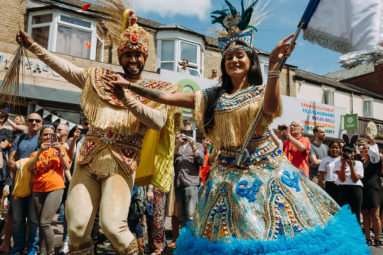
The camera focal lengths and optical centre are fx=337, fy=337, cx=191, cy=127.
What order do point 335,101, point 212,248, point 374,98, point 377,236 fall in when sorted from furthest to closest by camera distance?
1. point 374,98
2. point 335,101
3. point 377,236
4. point 212,248

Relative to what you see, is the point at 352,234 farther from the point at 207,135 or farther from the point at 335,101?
the point at 335,101

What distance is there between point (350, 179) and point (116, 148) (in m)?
5.00

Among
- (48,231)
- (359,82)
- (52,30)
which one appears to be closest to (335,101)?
(359,82)

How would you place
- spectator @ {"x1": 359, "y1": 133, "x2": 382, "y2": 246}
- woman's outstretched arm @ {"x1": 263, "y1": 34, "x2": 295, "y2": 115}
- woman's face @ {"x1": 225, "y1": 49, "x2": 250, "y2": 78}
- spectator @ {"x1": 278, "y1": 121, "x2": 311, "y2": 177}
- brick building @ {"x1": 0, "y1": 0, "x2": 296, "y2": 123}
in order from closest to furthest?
woman's outstretched arm @ {"x1": 263, "y1": 34, "x2": 295, "y2": 115} < woman's face @ {"x1": 225, "y1": 49, "x2": 250, "y2": 78} < spectator @ {"x1": 278, "y1": 121, "x2": 311, "y2": 177} < spectator @ {"x1": 359, "y1": 133, "x2": 382, "y2": 246} < brick building @ {"x1": 0, "y1": 0, "x2": 296, "y2": 123}

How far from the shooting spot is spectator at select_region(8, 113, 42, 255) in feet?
14.9

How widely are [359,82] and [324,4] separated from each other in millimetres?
31776

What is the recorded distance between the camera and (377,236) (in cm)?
657

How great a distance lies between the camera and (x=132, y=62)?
3080 millimetres

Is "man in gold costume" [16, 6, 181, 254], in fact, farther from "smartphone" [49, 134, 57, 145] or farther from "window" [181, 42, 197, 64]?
"window" [181, 42, 197, 64]

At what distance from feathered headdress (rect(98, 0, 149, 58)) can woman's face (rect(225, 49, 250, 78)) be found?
0.89m

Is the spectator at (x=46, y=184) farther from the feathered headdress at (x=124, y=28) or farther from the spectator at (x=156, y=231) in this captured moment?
the feathered headdress at (x=124, y=28)

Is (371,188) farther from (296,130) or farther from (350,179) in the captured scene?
(296,130)

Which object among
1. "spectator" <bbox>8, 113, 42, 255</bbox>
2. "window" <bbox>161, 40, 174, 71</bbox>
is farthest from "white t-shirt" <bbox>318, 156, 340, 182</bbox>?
"window" <bbox>161, 40, 174, 71</bbox>

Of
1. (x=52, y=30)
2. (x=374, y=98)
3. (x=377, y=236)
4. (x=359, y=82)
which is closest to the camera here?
(x=377, y=236)
